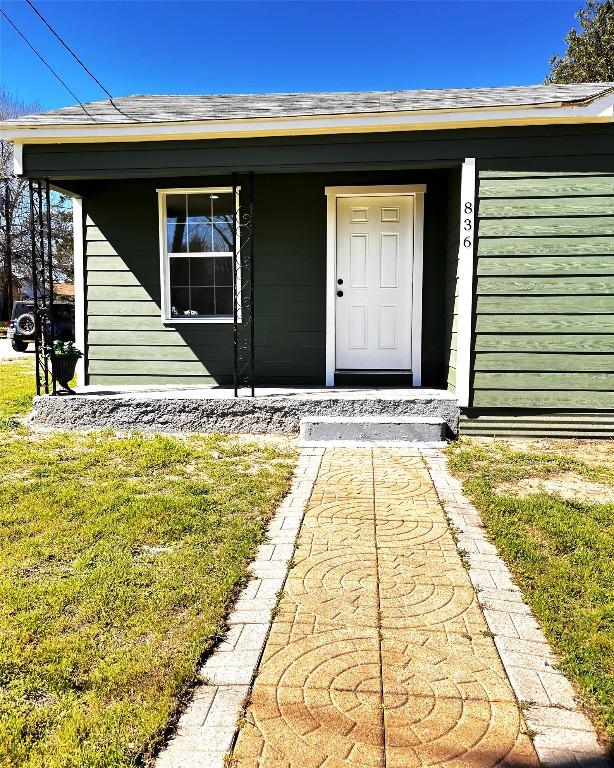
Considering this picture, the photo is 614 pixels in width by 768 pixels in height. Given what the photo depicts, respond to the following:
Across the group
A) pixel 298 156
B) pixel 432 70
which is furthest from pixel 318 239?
pixel 432 70

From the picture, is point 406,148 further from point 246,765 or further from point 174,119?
point 246,765

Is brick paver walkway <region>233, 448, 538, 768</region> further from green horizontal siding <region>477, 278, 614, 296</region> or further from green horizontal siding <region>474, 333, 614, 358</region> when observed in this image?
green horizontal siding <region>477, 278, 614, 296</region>

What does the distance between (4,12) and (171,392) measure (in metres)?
4.71

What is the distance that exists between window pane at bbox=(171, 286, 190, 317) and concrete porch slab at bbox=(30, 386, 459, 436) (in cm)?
135

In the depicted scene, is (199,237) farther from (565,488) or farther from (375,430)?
(565,488)

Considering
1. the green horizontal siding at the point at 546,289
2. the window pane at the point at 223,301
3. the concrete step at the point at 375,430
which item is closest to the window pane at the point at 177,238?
the window pane at the point at 223,301

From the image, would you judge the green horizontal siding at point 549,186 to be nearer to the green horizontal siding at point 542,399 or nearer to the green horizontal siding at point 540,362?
the green horizontal siding at point 540,362

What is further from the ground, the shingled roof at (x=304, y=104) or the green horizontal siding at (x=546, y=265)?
the shingled roof at (x=304, y=104)

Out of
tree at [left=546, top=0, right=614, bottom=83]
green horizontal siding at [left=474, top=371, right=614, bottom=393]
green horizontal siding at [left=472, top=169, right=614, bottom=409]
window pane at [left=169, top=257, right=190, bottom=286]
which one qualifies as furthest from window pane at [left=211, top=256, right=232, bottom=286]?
tree at [left=546, top=0, right=614, bottom=83]

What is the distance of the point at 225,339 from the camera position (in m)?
7.17

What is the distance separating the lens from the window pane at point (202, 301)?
7.25 metres

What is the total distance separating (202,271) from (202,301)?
14.4 inches

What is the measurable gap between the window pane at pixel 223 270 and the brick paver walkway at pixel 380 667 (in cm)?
439

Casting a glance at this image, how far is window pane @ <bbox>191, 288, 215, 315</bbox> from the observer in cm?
725
